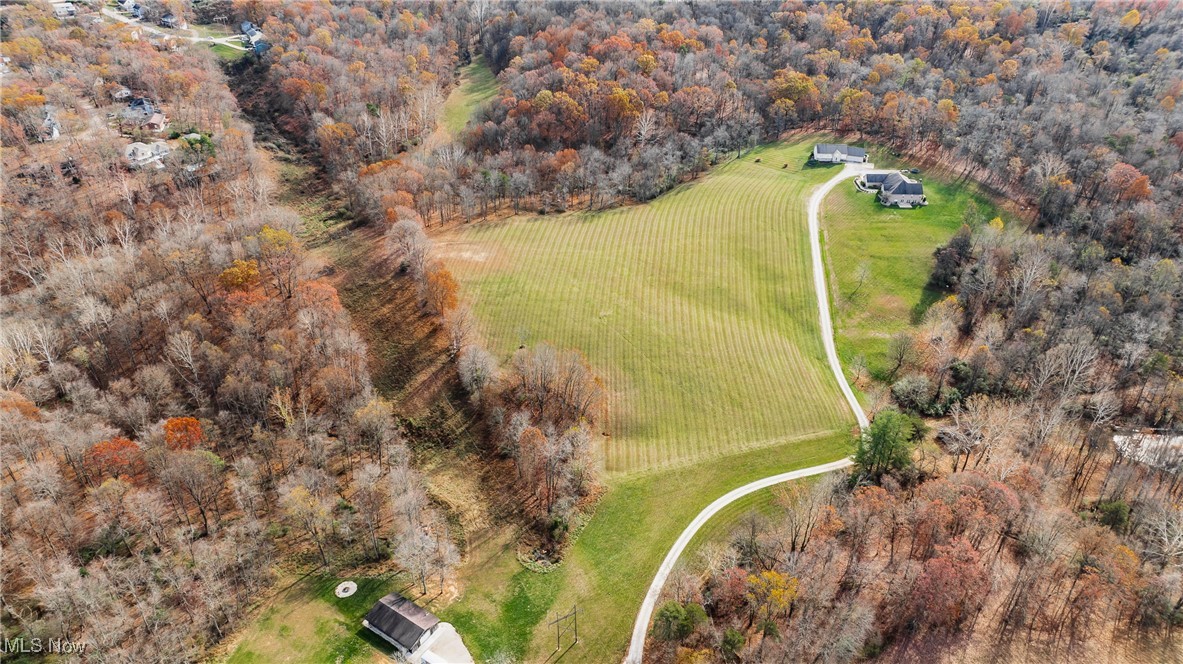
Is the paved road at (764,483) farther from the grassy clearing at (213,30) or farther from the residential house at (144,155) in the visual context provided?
the grassy clearing at (213,30)

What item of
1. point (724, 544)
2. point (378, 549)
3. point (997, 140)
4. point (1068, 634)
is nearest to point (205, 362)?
point (378, 549)

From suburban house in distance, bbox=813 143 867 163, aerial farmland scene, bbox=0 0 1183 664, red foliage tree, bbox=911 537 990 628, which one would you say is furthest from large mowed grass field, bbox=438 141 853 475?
red foliage tree, bbox=911 537 990 628

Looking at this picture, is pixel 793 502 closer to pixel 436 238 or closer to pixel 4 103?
pixel 436 238

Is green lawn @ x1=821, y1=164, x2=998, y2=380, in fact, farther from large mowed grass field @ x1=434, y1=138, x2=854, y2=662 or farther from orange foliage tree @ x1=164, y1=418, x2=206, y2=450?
orange foliage tree @ x1=164, y1=418, x2=206, y2=450

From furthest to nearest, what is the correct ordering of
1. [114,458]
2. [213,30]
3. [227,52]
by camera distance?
[213,30]
[227,52]
[114,458]

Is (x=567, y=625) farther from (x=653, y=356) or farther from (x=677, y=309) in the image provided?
(x=677, y=309)

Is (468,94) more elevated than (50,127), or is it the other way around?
(50,127)

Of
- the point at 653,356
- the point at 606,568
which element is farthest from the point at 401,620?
the point at 653,356
